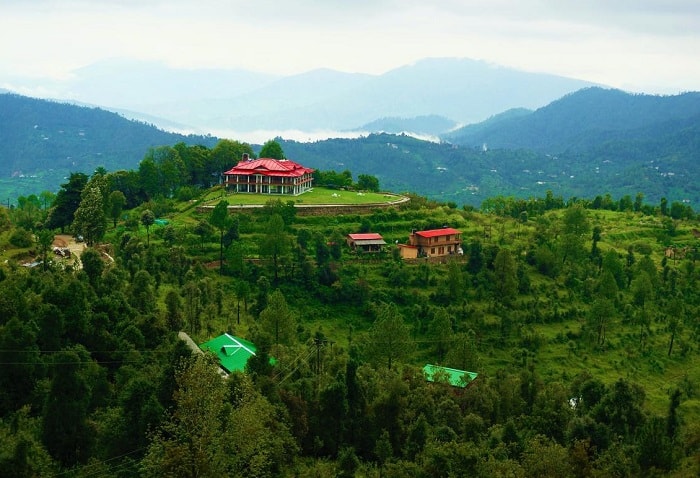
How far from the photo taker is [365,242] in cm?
4925

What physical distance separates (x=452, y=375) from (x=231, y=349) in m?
10.5

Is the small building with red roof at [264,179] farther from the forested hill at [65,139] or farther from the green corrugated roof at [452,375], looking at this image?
the forested hill at [65,139]

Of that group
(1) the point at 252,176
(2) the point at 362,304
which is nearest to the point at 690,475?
(2) the point at 362,304

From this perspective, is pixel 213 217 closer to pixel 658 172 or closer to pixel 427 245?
pixel 427 245

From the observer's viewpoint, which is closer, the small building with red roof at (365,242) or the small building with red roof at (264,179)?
the small building with red roof at (365,242)

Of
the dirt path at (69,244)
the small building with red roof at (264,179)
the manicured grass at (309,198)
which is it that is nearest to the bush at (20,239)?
the dirt path at (69,244)

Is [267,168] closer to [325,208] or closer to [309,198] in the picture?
[309,198]

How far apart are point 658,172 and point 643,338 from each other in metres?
125

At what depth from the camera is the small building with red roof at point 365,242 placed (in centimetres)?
4912

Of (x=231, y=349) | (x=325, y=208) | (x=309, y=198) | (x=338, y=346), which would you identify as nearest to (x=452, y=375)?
(x=338, y=346)

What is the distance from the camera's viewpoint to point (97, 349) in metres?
25.3

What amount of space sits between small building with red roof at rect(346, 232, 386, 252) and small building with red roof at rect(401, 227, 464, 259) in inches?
69.4

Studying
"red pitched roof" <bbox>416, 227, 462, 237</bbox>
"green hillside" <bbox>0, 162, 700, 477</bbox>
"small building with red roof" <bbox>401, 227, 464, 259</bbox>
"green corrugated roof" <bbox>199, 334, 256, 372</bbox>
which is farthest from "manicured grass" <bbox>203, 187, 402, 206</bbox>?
"green corrugated roof" <bbox>199, 334, 256, 372</bbox>

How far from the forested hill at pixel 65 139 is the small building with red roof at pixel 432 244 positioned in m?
109
